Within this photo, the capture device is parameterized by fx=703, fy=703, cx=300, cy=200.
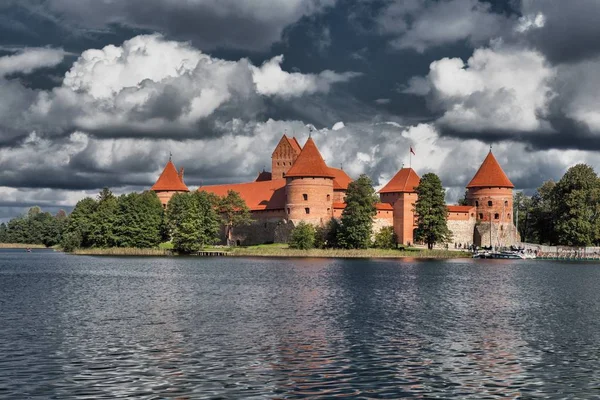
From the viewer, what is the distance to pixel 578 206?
216ft

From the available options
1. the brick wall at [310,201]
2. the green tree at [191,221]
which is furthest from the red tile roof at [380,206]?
the green tree at [191,221]

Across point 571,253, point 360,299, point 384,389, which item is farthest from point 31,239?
point 384,389

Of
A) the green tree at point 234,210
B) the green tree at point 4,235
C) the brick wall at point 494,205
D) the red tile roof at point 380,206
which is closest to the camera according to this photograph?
the red tile roof at point 380,206

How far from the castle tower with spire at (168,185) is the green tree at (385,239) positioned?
92.4ft

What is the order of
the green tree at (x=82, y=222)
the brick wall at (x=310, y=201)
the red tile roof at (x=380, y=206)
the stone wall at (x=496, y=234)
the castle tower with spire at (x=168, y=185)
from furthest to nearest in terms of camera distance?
the castle tower with spire at (x=168, y=185)
the stone wall at (x=496, y=234)
the red tile roof at (x=380, y=206)
the green tree at (x=82, y=222)
the brick wall at (x=310, y=201)

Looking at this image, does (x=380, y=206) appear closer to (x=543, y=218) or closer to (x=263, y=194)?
(x=263, y=194)

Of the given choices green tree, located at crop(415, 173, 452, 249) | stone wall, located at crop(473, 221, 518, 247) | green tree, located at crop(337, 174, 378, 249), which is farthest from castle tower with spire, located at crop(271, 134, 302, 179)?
green tree, located at crop(415, 173, 452, 249)

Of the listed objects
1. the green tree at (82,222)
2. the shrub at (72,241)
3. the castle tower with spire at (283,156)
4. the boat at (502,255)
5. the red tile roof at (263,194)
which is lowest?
the boat at (502,255)

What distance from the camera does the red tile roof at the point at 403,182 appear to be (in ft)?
233

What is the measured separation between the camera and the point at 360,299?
25.0m

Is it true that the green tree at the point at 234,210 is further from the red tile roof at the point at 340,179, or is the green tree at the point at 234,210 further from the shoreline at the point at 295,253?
the red tile roof at the point at 340,179

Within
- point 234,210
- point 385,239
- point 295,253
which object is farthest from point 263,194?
point 385,239

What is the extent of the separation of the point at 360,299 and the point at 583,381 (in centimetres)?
1325

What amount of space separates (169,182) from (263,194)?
12316 millimetres
